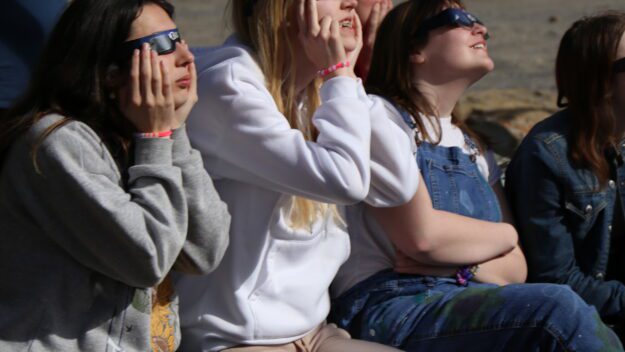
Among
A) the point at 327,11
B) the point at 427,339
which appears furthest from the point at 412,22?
the point at 427,339

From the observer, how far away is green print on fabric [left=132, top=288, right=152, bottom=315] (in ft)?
8.88

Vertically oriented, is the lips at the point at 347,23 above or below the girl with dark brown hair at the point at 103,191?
above

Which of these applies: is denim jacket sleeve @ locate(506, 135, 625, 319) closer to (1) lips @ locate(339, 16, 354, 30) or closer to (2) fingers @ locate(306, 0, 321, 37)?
(1) lips @ locate(339, 16, 354, 30)

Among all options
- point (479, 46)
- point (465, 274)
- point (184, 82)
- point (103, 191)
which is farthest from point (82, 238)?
point (479, 46)

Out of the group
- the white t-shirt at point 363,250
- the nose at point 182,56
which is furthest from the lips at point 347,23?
the nose at point 182,56

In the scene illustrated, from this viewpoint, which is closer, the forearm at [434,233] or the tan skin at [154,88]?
the tan skin at [154,88]

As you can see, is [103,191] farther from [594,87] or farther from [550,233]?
[594,87]

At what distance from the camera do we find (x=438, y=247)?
3355 millimetres

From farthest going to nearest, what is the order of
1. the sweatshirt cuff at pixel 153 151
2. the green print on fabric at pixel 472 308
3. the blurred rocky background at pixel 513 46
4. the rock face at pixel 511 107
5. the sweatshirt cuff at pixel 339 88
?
the blurred rocky background at pixel 513 46, the rock face at pixel 511 107, the green print on fabric at pixel 472 308, the sweatshirt cuff at pixel 339 88, the sweatshirt cuff at pixel 153 151

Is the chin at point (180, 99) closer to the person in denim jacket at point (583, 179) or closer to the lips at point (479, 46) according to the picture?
the lips at point (479, 46)

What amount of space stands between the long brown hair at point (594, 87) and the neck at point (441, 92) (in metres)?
0.52

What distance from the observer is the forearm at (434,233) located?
331cm

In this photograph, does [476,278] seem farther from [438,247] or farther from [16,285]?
[16,285]

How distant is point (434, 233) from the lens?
10.9 ft
